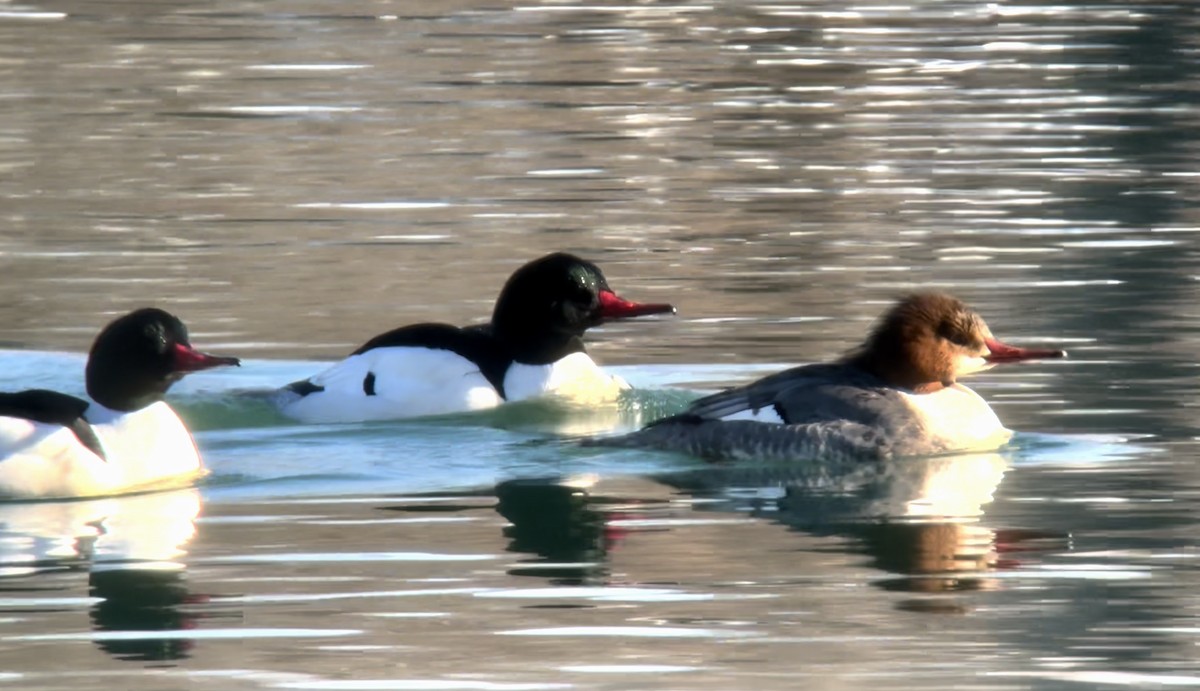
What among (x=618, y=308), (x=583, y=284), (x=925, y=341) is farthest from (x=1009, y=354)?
(x=583, y=284)

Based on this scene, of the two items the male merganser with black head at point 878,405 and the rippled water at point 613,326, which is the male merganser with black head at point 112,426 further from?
the male merganser with black head at point 878,405

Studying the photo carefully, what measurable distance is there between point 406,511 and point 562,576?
4.16 feet

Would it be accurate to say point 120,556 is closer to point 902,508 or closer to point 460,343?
point 902,508

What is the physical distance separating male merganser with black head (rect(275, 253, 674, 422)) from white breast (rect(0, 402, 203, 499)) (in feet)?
5.05

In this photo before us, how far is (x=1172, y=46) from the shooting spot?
2686cm

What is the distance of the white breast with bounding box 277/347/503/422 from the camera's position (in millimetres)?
11367

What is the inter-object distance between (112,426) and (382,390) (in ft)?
6.57

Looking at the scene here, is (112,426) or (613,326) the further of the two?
(613,326)

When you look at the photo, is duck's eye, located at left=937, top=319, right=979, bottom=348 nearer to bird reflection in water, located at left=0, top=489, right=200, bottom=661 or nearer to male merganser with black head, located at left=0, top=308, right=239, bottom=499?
male merganser with black head, located at left=0, top=308, right=239, bottom=499

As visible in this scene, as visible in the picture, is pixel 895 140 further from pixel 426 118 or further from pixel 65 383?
pixel 65 383

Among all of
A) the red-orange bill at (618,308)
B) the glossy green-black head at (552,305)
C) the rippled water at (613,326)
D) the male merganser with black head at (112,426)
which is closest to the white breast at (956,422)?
the rippled water at (613,326)

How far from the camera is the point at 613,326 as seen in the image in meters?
14.1

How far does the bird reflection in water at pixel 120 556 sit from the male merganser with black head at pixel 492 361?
1859 millimetres

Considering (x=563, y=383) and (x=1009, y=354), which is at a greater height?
(x=1009, y=354)
